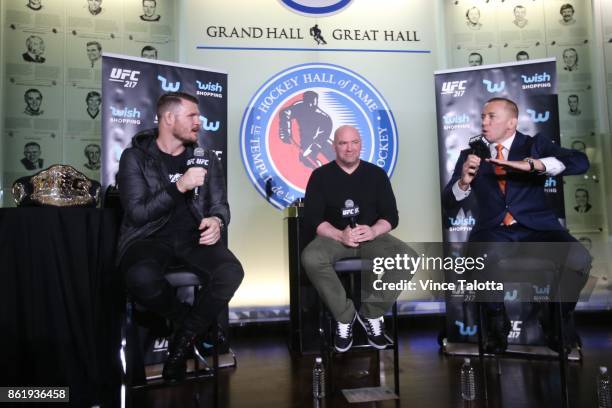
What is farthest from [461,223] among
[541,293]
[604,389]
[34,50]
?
[34,50]

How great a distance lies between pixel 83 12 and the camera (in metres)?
4.17

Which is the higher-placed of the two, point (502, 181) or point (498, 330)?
point (502, 181)

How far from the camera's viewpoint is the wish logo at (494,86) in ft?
11.4

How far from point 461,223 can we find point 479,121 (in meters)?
0.76

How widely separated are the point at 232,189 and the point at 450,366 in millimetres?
2307

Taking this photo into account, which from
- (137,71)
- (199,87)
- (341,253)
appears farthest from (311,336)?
(137,71)

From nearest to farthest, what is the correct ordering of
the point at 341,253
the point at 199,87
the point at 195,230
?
1. the point at 195,230
2. the point at 341,253
3. the point at 199,87

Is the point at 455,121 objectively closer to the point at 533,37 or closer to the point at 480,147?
the point at 480,147

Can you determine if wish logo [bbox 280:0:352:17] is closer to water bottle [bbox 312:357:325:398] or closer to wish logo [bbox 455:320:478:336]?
wish logo [bbox 455:320:478:336]

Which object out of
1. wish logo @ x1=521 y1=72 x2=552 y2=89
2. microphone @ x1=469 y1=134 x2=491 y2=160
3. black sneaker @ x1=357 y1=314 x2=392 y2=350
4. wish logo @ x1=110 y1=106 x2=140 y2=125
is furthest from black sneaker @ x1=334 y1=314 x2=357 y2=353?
wish logo @ x1=521 y1=72 x2=552 y2=89

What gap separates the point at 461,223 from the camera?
3.45 metres

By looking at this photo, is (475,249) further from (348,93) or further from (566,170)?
(348,93)

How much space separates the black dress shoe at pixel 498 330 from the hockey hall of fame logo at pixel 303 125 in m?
1.88

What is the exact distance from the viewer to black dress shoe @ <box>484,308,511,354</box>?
9.27ft
